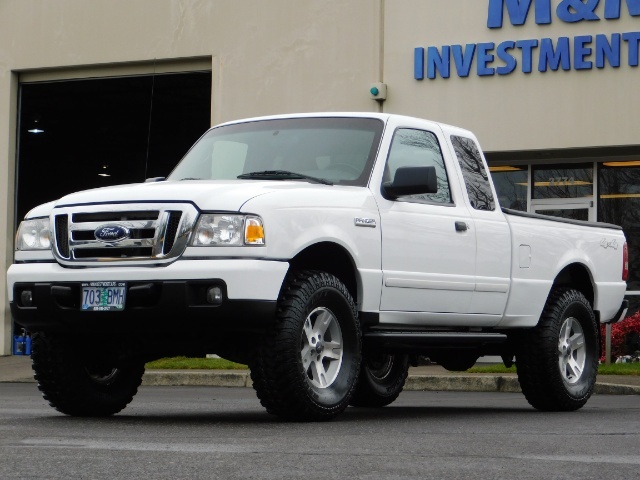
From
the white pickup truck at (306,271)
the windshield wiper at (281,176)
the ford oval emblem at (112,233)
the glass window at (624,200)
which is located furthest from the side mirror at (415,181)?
the glass window at (624,200)

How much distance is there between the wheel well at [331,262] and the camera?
857 centimetres

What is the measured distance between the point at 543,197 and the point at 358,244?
1297 centimetres

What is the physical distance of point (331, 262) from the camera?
8852 mm

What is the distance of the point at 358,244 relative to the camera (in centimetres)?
870

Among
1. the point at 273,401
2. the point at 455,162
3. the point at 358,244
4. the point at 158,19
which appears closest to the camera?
the point at 273,401

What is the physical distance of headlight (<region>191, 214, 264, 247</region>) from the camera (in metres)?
8.02

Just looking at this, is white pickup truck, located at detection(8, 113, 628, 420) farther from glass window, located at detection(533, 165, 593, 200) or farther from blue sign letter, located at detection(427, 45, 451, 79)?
glass window, located at detection(533, 165, 593, 200)

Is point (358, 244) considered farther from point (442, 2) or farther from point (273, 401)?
point (442, 2)

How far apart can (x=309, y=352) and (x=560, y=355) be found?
302 centimetres

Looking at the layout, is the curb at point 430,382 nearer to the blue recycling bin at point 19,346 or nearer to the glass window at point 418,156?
the glass window at point 418,156

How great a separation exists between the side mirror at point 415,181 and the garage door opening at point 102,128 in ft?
42.7

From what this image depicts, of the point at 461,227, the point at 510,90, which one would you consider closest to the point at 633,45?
the point at 510,90

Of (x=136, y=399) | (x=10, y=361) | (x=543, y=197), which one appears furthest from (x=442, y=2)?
(x=136, y=399)

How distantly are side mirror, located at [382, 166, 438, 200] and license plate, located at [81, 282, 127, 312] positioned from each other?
1.95 m
